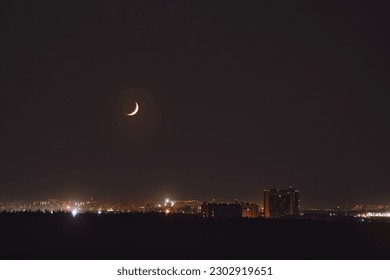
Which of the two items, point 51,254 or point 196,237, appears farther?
point 196,237

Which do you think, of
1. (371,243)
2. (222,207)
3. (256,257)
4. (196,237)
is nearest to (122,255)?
(256,257)

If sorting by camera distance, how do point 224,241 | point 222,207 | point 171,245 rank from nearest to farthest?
1. point 171,245
2. point 224,241
3. point 222,207

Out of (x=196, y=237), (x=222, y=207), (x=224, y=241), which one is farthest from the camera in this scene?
(x=222, y=207)
